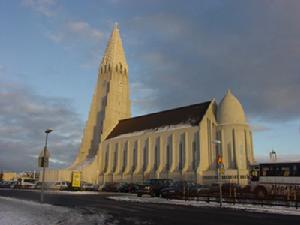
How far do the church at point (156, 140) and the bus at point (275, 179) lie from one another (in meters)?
24.6

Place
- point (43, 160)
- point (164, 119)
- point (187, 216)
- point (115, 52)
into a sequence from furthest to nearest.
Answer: point (115, 52), point (164, 119), point (43, 160), point (187, 216)

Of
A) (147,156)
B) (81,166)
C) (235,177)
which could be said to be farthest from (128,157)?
(235,177)

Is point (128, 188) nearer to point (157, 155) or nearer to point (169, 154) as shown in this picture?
point (169, 154)

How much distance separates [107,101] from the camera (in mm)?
110000

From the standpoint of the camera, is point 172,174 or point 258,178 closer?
point 258,178

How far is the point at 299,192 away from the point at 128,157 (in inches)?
2524

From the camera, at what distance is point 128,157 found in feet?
304

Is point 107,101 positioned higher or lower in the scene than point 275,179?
higher

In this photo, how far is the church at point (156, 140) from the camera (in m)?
76.9

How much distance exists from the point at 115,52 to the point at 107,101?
2039 cm

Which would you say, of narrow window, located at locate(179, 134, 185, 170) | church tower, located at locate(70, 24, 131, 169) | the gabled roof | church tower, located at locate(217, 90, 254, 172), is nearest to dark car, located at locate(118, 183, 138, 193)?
narrow window, located at locate(179, 134, 185, 170)

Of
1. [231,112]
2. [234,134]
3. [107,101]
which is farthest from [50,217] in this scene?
[107,101]

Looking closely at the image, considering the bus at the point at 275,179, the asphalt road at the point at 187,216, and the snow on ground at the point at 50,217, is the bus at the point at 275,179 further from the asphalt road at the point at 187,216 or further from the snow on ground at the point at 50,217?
the snow on ground at the point at 50,217

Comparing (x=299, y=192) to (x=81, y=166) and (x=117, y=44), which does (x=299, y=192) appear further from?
(x=117, y=44)
